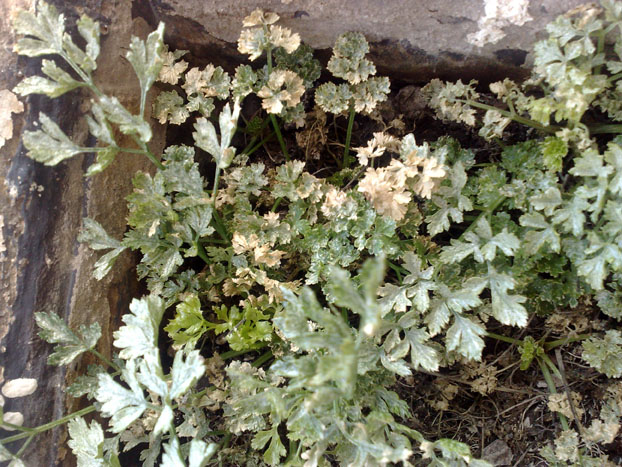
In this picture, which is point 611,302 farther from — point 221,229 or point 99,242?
point 99,242

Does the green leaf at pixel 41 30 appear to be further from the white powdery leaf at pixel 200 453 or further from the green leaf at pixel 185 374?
the white powdery leaf at pixel 200 453

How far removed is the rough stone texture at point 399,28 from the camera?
1740 mm

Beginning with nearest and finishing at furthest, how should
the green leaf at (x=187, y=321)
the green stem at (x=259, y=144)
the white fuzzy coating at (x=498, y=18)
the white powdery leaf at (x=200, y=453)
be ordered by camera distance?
the white powdery leaf at (x=200, y=453) → the white fuzzy coating at (x=498, y=18) → the green leaf at (x=187, y=321) → the green stem at (x=259, y=144)

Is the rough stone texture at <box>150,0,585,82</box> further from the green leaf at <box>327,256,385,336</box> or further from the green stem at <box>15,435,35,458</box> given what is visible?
the green stem at <box>15,435,35,458</box>

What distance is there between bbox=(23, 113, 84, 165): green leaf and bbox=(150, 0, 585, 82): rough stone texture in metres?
0.70

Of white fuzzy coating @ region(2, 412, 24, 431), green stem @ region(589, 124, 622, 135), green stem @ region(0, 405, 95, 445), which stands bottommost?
green stem @ region(0, 405, 95, 445)

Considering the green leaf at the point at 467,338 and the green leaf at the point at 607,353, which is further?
the green leaf at the point at 607,353

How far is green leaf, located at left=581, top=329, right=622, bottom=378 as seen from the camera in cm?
185

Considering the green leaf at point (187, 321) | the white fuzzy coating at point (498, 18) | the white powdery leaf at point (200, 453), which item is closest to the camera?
the white powdery leaf at point (200, 453)

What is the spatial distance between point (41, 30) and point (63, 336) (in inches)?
36.6

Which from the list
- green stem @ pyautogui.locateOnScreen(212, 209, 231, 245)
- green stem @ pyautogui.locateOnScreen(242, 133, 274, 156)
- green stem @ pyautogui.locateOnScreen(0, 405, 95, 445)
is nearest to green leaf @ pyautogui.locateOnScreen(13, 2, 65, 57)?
green stem @ pyautogui.locateOnScreen(212, 209, 231, 245)

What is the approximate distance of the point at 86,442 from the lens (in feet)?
5.30

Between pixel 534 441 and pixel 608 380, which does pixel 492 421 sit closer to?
pixel 534 441

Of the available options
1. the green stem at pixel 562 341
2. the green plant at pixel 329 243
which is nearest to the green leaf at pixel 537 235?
the green plant at pixel 329 243
